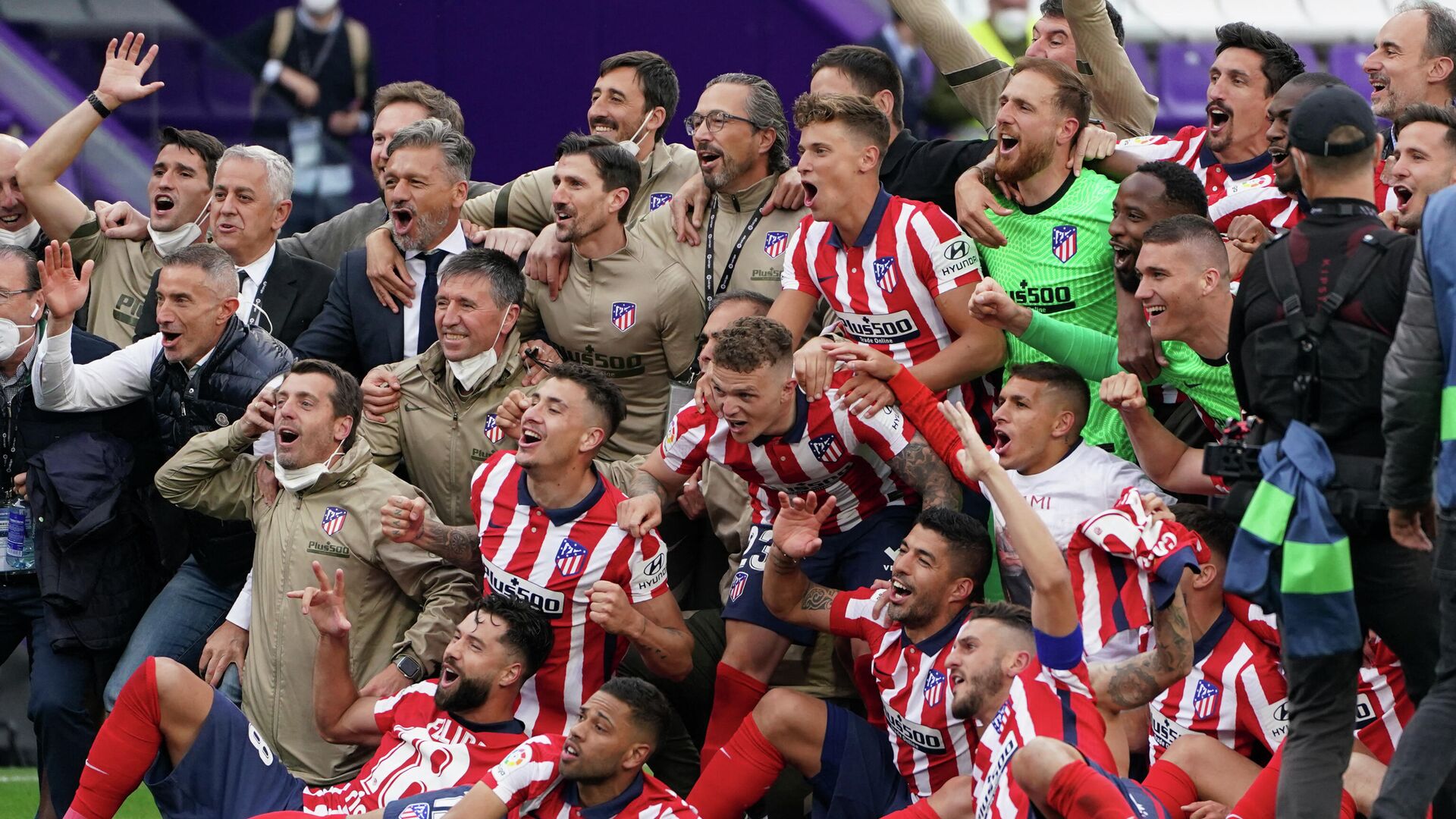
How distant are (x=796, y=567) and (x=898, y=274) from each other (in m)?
1.04

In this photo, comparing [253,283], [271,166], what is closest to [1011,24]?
[271,166]

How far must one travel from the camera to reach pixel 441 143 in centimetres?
727

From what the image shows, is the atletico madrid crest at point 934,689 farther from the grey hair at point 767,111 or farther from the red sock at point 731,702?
the grey hair at point 767,111

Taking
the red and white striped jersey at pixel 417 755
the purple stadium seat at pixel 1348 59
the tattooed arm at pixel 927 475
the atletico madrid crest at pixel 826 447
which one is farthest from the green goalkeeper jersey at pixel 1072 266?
the purple stadium seat at pixel 1348 59

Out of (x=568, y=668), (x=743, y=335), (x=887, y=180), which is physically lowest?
(x=568, y=668)

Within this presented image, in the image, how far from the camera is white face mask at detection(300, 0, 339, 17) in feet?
36.7

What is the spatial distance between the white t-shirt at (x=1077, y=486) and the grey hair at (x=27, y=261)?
3.69 m

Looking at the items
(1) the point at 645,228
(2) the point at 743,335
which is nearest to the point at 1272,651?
(2) the point at 743,335

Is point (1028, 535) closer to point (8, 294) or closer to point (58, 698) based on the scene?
point (58, 698)

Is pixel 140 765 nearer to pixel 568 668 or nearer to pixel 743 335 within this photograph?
pixel 568 668

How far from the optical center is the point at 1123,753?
5.33 m

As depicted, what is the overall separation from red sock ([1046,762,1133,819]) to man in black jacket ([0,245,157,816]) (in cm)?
369

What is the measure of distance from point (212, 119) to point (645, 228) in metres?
5.15

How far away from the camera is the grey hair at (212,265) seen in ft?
22.2
